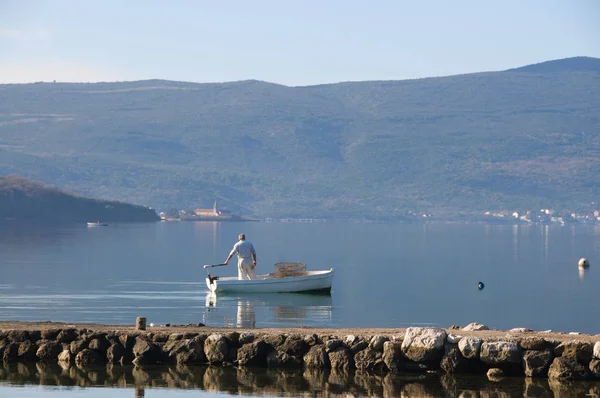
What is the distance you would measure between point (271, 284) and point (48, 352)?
17.4m

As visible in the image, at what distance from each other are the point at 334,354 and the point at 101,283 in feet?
86.1

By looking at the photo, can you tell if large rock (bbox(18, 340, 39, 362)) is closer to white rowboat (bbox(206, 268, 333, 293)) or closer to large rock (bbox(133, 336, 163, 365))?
large rock (bbox(133, 336, 163, 365))

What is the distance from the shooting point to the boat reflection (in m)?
28.2

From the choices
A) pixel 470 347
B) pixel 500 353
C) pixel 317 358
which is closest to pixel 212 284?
pixel 317 358

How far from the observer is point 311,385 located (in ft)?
Result: 58.7

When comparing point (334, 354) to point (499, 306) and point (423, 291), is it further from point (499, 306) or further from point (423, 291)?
point (423, 291)

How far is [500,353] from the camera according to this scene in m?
18.2

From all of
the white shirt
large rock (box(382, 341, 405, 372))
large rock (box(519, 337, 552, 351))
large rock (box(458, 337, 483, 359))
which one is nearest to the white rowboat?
the white shirt

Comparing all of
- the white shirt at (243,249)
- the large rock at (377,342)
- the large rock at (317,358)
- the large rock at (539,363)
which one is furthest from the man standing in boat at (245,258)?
the large rock at (539,363)

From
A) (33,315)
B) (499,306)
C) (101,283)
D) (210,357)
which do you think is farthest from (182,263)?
(210,357)

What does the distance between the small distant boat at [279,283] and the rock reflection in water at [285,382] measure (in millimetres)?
16978

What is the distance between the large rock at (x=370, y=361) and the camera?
18.7m

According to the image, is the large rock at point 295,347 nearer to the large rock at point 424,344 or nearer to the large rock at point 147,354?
the large rock at point 424,344

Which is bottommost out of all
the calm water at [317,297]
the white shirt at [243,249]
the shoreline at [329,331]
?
the calm water at [317,297]
